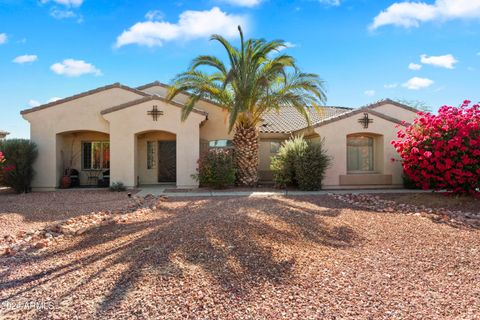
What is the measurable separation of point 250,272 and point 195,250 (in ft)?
4.34

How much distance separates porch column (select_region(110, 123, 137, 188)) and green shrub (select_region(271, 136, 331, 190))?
7.21 metres

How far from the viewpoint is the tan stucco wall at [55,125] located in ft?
53.1

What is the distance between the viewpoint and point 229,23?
1446 cm

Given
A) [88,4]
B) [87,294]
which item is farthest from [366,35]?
[87,294]

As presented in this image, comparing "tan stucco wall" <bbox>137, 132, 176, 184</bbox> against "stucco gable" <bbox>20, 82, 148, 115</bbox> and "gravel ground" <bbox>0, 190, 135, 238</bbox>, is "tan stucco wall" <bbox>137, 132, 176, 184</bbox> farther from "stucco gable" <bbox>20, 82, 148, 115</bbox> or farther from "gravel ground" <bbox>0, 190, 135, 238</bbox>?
"gravel ground" <bbox>0, 190, 135, 238</bbox>

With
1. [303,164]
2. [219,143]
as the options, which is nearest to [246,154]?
[219,143]

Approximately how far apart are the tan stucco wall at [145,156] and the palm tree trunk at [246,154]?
14.2ft

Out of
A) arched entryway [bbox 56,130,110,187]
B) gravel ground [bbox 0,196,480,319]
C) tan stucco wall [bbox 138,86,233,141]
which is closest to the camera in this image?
gravel ground [bbox 0,196,480,319]

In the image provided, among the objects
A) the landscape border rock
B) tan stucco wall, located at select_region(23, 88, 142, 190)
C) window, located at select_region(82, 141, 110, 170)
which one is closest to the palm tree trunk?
the landscape border rock

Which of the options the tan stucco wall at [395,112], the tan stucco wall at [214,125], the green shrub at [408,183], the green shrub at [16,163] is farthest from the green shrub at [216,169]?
the tan stucco wall at [395,112]

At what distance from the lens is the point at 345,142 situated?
16.1 metres

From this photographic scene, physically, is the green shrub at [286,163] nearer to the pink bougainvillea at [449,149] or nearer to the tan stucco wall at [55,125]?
the pink bougainvillea at [449,149]

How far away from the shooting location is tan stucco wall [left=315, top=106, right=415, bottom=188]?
15906mm

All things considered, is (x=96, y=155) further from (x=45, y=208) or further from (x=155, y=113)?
(x=45, y=208)
